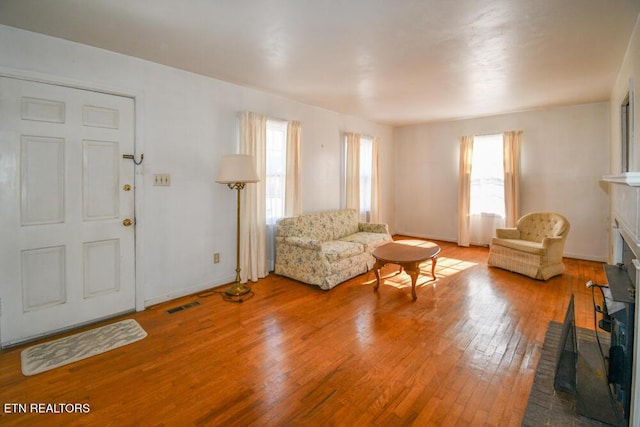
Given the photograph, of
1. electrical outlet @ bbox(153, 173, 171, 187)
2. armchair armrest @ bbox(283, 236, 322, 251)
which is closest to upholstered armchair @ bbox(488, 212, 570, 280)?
armchair armrest @ bbox(283, 236, 322, 251)

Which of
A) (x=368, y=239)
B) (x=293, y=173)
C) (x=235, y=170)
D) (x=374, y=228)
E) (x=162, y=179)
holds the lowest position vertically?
(x=368, y=239)

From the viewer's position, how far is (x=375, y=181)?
6.44 meters

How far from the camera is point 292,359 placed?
2.36 meters

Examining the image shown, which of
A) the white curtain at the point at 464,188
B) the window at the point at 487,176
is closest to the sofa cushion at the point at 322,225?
→ the white curtain at the point at 464,188

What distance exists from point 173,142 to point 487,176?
5.49 metres

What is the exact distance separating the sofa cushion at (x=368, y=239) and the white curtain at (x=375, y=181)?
132 cm

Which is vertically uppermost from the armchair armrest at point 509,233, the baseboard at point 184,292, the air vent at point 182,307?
the armchair armrest at point 509,233

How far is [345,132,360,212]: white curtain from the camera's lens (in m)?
5.76

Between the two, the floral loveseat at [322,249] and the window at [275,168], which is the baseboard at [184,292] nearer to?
the floral loveseat at [322,249]

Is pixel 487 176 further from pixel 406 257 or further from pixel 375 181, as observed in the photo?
pixel 406 257

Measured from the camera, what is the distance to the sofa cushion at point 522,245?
13.7ft

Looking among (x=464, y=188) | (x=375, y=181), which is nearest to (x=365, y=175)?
(x=375, y=181)

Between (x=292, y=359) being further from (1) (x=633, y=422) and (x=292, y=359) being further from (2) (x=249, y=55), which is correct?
(2) (x=249, y=55)

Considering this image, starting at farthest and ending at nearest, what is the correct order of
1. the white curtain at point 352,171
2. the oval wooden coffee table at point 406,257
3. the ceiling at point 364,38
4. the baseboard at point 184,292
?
the white curtain at point 352,171
the oval wooden coffee table at point 406,257
the baseboard at point 184,292
the ceiling at point 364,38
